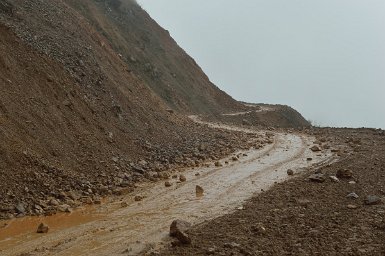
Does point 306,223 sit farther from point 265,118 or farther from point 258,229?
point 265,118

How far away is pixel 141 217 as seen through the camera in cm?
1064

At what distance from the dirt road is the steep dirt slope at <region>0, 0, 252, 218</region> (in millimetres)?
852

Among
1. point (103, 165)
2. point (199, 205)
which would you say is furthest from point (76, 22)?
point (199, 205)

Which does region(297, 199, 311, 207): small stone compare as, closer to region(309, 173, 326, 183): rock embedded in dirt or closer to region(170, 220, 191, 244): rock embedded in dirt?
region(309, 173, 326, 183): rock embedded in dirt

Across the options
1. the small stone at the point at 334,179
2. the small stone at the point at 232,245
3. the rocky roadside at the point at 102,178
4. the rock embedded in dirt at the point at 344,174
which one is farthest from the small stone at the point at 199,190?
the small stone at the point at 232,245

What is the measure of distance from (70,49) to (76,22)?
5.49 metres

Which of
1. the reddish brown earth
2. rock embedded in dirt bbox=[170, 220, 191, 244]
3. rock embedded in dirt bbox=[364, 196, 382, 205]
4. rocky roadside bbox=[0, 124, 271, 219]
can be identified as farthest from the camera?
rocky roadside bbox=[0, 124, 271, 219]

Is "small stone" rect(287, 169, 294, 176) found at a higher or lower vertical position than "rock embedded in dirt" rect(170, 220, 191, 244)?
higher

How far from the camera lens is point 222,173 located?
55.1ft

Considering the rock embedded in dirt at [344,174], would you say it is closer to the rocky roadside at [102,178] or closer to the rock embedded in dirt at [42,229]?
the rocky roadside at [102,178]

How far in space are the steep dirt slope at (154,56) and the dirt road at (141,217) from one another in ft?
81.2

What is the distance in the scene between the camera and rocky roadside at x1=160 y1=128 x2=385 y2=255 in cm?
755

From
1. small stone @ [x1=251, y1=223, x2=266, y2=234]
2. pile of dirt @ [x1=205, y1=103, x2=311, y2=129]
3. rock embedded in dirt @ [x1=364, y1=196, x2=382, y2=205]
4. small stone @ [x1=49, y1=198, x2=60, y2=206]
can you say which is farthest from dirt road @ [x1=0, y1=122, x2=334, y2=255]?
pile of dirt @ [x1=205, y1=103, x2=311, y2=129]

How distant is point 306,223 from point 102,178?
22.8 feet
